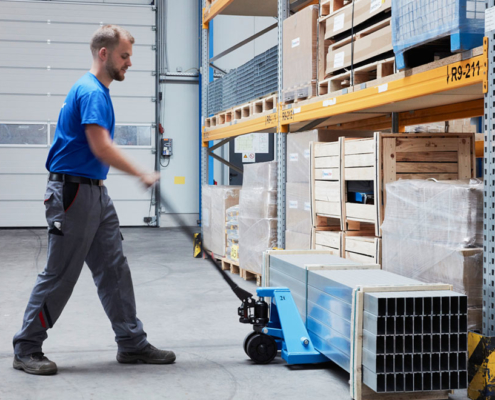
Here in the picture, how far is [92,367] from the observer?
12.2 ft

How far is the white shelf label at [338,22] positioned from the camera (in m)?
4.86

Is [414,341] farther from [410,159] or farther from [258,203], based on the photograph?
[258,203]

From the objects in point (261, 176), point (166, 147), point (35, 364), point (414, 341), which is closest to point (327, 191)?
point (261, 176)

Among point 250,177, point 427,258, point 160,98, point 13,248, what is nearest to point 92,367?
point 427,258

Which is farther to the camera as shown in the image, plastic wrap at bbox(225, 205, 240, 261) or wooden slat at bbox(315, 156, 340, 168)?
plastic wrap at bbox(225, 205, 240, 261)

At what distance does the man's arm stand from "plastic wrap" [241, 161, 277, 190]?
3.23 m

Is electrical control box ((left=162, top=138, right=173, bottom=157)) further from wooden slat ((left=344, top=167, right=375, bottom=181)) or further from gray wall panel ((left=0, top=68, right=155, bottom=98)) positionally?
wooden slat ((left=344, top=167, right=375, bottom=181))

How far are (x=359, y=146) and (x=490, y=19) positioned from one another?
1.68 metres

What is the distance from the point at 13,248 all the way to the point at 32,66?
17.0ft

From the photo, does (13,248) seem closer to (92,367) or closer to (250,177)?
(250,177)

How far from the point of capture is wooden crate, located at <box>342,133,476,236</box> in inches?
168

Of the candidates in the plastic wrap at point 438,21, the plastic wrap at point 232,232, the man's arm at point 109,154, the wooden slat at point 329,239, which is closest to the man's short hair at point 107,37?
the man's arm at point 109,154

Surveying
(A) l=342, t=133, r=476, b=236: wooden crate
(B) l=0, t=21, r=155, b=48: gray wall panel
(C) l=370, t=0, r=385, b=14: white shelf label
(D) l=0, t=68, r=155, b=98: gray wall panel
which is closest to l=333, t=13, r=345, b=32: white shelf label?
(C) l=370, t=0, r=385, b=14: white shelf label

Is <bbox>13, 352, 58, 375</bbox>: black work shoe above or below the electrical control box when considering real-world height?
below
